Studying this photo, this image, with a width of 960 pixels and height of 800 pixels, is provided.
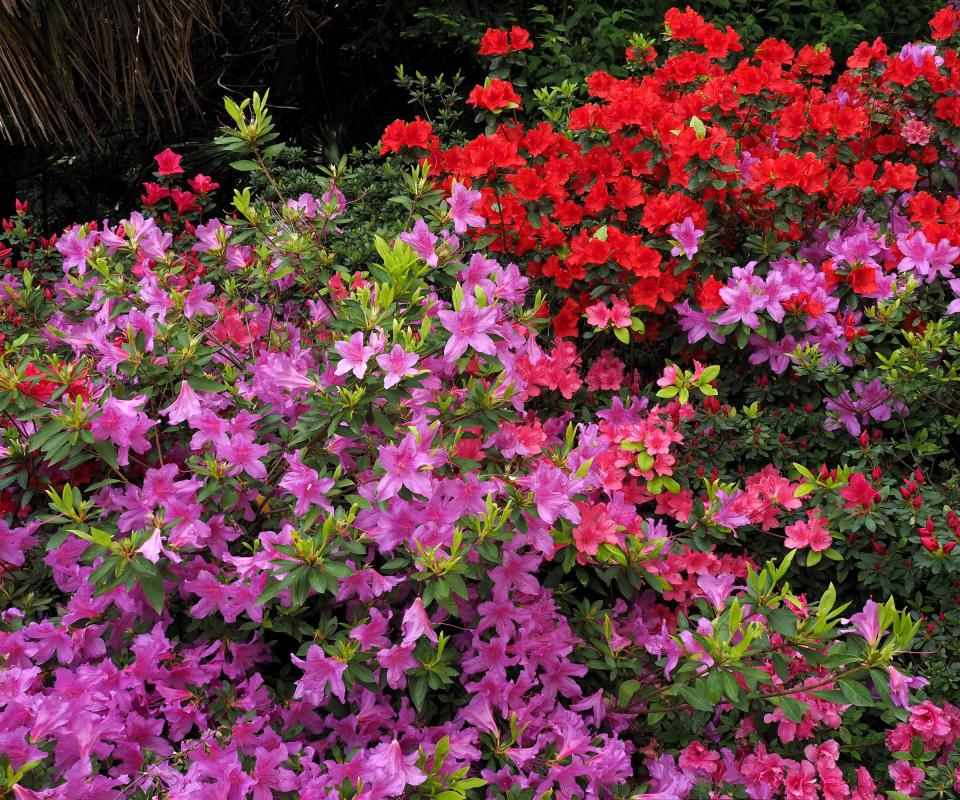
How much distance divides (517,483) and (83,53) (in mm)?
2740

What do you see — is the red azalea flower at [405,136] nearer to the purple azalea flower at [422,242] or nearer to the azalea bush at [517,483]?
the azalea bush at [517,483]

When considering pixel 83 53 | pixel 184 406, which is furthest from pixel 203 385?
pixel 83 53

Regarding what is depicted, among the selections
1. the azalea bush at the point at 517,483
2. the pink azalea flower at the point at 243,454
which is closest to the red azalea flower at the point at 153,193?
the azalea bush at the point at 517,483

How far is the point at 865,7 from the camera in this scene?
4270 mm

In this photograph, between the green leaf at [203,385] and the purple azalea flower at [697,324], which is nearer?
the green leaf at [203,385]

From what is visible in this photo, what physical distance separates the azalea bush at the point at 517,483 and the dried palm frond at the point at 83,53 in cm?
109

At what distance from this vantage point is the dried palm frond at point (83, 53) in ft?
10.3

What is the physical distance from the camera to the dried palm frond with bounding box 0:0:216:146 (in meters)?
3.13

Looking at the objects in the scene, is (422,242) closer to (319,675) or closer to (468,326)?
(468,326)

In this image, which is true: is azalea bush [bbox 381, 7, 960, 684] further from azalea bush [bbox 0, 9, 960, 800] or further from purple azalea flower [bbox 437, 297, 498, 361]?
purple azalea flower [bbox 437, 297, 498, 361]

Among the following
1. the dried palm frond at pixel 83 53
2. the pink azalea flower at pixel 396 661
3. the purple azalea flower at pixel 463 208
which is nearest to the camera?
the pink azalea flower at pixel 396 661

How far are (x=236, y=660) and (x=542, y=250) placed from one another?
1340mm

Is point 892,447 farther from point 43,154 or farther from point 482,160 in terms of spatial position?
point 43,154

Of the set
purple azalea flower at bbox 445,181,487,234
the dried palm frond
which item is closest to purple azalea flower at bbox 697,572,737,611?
purple azalea flower at bbox 445,181,487,234
